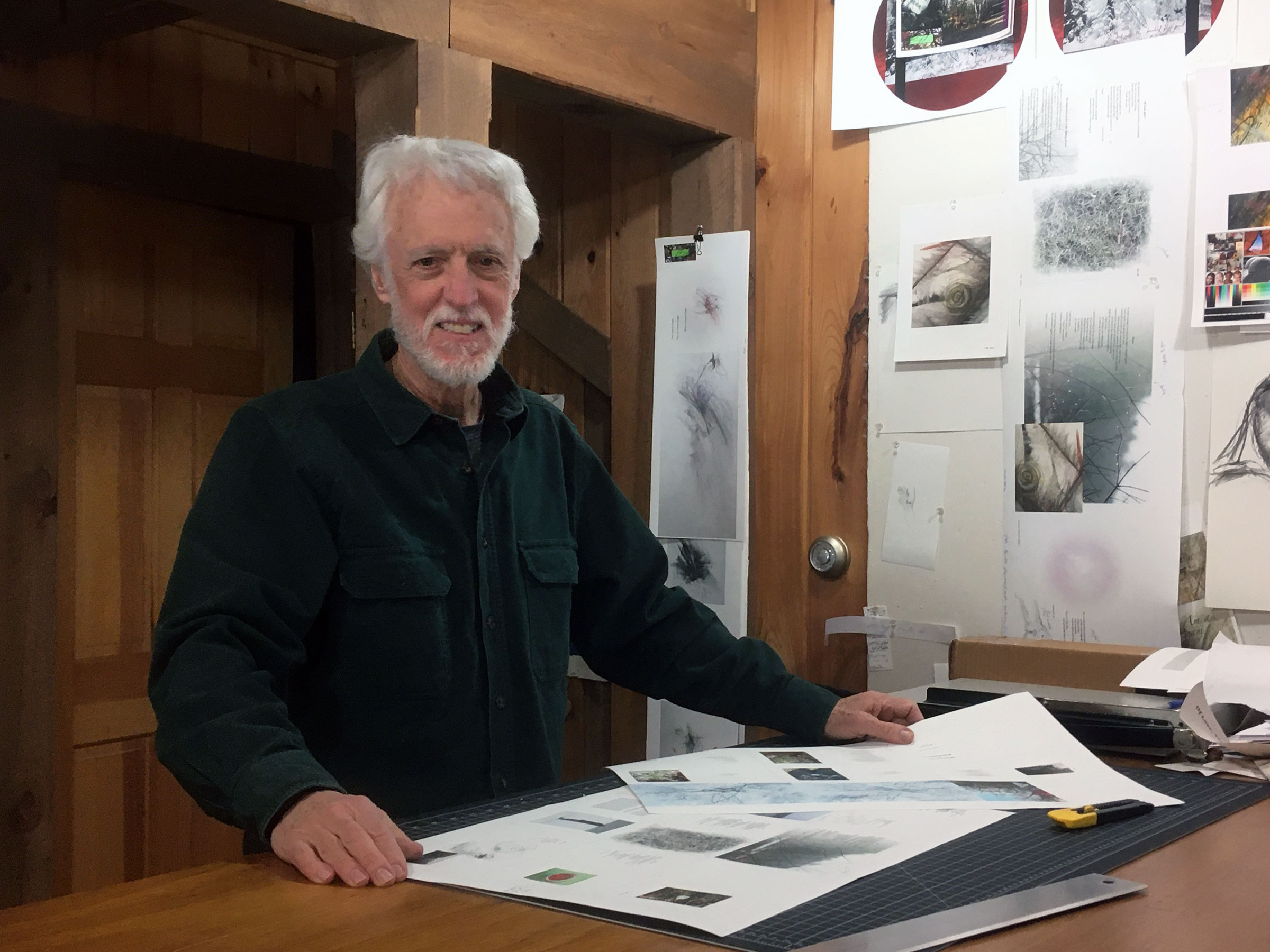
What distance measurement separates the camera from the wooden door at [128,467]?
2.75 meters

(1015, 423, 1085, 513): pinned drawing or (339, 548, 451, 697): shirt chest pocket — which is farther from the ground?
(1015, 423, 1085, 513): pinned drawing

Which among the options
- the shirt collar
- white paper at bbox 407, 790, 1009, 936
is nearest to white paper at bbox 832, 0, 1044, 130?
the shirt collar

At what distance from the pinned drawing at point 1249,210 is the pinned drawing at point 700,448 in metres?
0.87

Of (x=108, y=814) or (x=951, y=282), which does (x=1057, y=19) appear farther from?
(x=108, y=814)

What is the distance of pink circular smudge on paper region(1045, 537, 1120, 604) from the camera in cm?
197

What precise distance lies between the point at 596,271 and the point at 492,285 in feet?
3.58

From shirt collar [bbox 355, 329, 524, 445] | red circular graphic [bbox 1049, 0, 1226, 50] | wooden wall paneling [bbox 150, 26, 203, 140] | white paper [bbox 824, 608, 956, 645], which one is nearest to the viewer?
shirt collar [bbox 355, 329, 524, 445]

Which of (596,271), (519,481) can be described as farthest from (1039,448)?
(596,271)

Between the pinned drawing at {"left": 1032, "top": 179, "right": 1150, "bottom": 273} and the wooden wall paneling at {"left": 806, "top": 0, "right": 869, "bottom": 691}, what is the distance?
1.09 ft

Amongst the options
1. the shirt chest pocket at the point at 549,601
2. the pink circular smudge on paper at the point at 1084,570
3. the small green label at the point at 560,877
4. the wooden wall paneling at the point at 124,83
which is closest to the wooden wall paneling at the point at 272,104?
the wooden wall paneling at the point at 124,83

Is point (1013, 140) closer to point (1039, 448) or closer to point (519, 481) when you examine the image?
point (1039, 448)

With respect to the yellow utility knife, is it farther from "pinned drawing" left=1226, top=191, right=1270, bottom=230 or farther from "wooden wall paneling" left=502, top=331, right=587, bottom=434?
"wooden wall paneling" left=502, top=331, right=587, bottom=434

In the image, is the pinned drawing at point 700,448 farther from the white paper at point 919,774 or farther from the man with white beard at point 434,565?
the white paper at point 919,774

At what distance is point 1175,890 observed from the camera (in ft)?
3.11
